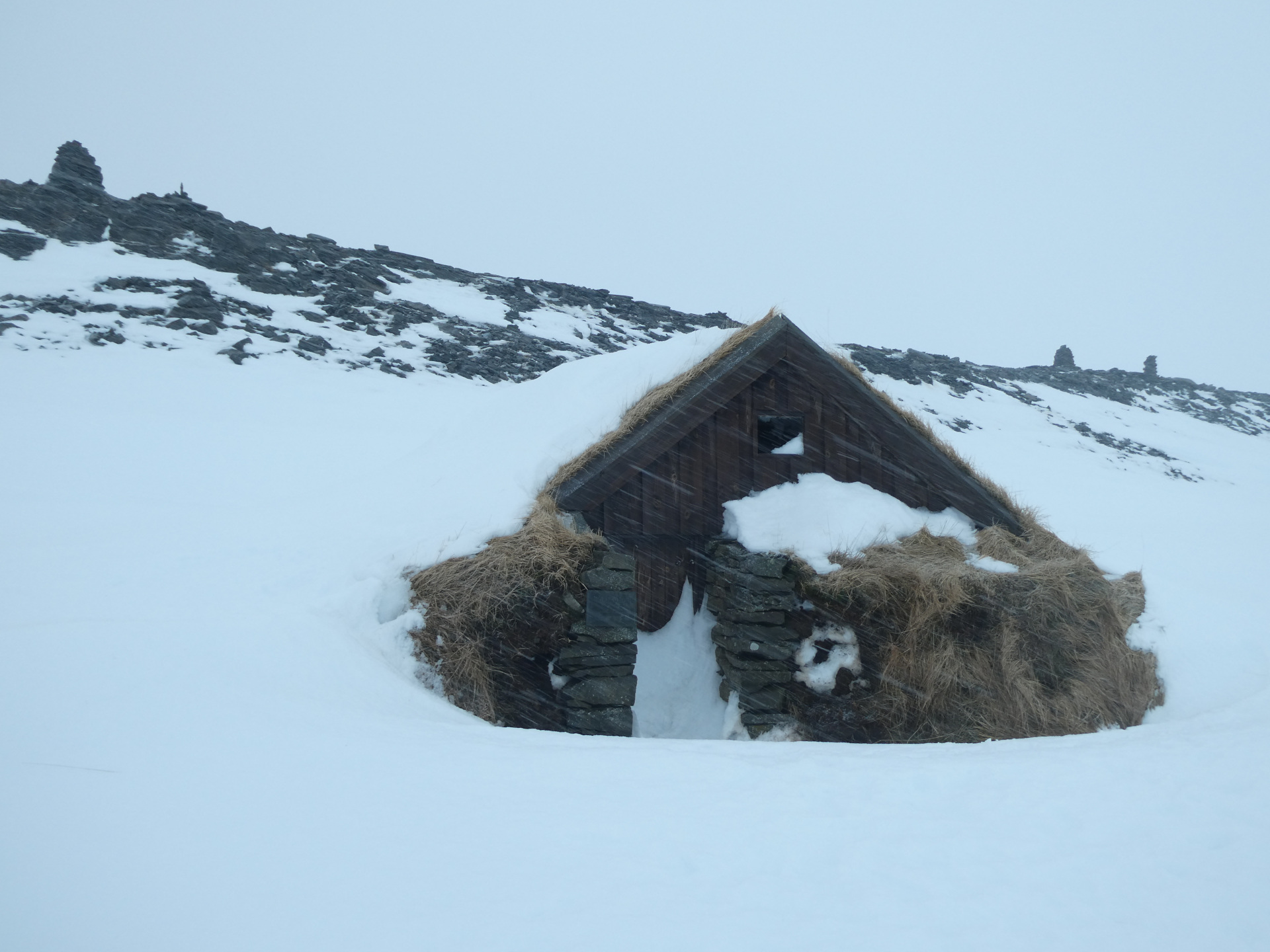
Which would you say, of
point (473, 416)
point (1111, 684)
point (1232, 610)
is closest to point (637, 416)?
point (473, 416)

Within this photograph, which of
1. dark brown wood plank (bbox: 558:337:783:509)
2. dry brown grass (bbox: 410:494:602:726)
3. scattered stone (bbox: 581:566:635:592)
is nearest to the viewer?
dry brown grass (bbox: 410:494:602:726)

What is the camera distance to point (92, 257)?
69.8ft

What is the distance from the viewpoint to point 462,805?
326 centimetres

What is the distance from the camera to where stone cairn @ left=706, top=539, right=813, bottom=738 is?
6387 mm

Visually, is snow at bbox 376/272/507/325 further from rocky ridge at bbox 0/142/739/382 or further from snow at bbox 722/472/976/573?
snow at bbox 722/472/976/573

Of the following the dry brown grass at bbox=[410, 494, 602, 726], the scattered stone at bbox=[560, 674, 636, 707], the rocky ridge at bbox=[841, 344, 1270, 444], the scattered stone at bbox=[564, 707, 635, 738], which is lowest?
the scattered stone at bbox=[564, 707, 635, 738]

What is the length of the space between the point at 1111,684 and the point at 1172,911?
4.45m

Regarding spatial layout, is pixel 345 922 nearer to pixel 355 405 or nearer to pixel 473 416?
pixel 473 416

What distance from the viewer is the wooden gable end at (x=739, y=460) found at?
695cm

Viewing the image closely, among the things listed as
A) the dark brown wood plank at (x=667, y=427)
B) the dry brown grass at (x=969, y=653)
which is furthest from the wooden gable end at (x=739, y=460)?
Result: the dry brown grass at (x=969, y=653)

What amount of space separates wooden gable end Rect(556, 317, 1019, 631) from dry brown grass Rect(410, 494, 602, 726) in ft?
2.57

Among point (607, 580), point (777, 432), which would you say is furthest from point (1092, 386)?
point (607, 580)

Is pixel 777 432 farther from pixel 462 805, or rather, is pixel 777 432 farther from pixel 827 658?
pixel 462 805

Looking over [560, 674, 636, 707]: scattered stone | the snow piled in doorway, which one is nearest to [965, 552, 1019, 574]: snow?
the snow piled in doorway
